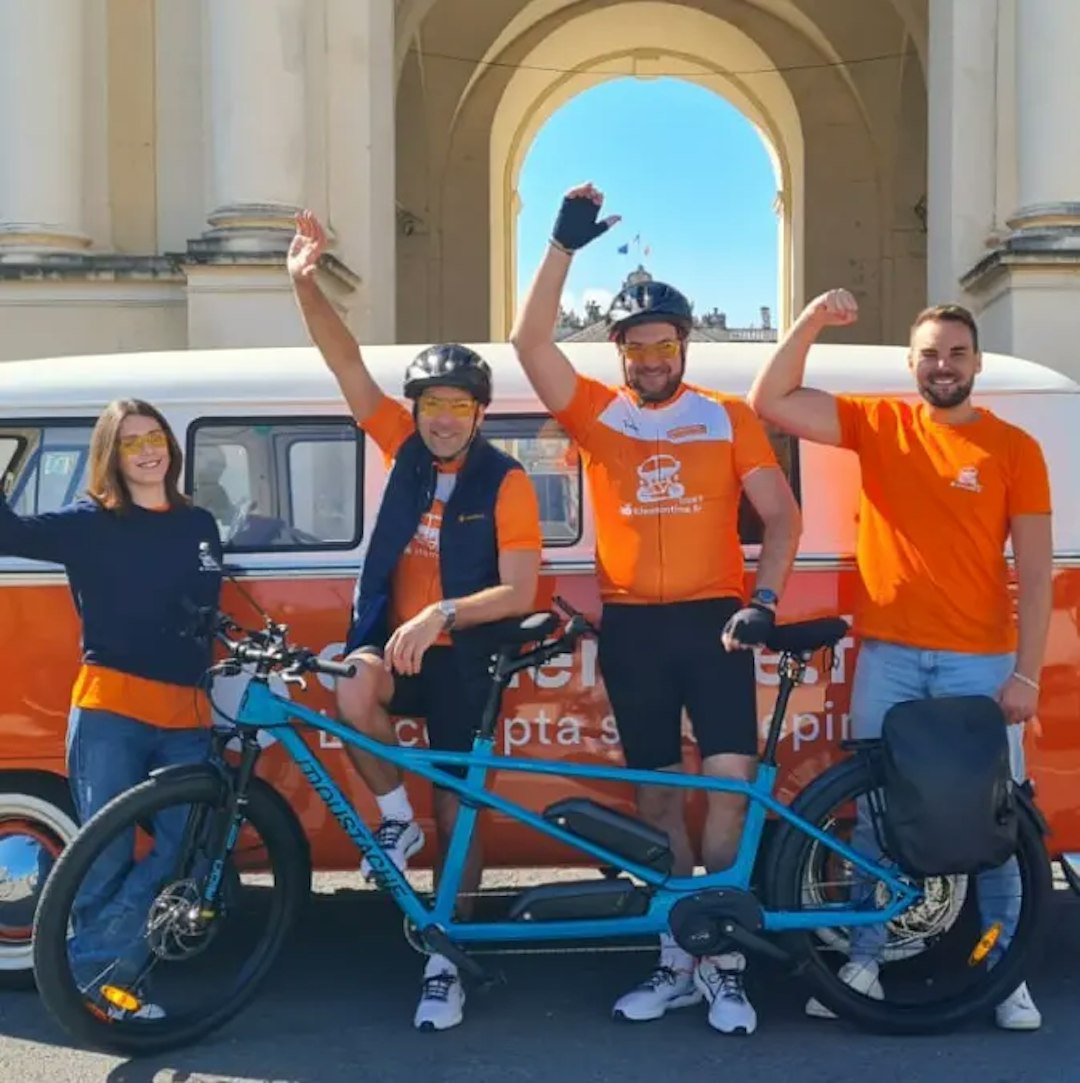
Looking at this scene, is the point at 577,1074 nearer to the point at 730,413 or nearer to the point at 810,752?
the point at 810,752

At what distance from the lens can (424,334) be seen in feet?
73.6

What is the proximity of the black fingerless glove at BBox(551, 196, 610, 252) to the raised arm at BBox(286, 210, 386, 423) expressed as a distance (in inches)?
31.2

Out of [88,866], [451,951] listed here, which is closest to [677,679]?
[451,951]

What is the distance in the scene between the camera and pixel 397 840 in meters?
4.66

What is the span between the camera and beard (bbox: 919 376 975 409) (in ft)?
15.1

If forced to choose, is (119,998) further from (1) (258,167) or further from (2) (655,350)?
(1) (258,167)

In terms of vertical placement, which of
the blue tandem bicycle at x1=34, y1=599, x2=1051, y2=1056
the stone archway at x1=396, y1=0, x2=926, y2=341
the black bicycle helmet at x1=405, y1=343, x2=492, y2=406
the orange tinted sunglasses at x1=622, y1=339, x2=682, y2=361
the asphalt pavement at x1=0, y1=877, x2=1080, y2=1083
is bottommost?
the asphalt pavement at x1=0, y1=877, x2=1080, y2=1083

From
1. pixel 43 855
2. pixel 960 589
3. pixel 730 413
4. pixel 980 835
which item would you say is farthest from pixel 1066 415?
pixel 43 855

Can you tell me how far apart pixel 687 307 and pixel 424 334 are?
713 inches

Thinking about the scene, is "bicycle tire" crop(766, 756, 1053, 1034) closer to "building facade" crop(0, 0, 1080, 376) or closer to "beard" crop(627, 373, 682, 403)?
"beard" crop(627, 373, 682, 403)

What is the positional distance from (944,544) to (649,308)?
1196mm

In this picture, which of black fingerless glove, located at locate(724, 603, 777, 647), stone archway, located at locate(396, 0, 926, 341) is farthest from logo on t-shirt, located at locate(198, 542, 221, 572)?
stone archway, located at locate(396, 0, 926, 341)

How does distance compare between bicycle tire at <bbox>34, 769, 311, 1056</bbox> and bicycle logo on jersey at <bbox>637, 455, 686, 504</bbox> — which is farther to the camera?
bicycle logo on jersey at <bbox>637, 455, 686, 504</bbox>

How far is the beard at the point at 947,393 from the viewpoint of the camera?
4.60 m
